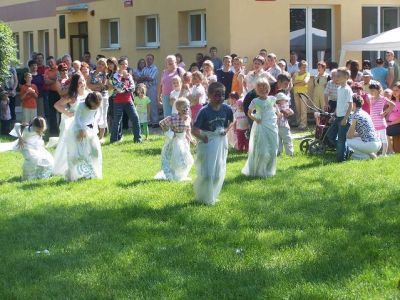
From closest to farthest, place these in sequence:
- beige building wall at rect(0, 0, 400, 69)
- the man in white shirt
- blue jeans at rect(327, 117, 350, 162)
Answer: blue jeans at rect(327, 117, 350, 162) < the man in white shirt < beige building wall at rect(0, 0, 400, 69)

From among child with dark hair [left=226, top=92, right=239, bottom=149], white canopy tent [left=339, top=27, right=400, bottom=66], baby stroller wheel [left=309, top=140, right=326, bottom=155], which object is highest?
white canopy tent [left=339, top=27, right=400, bottom=66]

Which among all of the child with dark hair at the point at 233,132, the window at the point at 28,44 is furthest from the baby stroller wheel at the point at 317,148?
the window at the point at 28,44

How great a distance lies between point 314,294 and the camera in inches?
295

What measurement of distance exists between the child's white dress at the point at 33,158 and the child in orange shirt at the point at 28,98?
27.0ft

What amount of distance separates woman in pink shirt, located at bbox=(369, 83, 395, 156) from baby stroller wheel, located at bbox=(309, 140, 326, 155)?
1.03 metres

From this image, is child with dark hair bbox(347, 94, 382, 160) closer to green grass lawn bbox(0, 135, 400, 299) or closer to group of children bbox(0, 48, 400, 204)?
group of children bbox(0, 48, 400, 204)

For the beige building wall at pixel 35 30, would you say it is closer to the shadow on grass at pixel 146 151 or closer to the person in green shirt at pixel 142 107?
the person in green shirt at pixel 142 107

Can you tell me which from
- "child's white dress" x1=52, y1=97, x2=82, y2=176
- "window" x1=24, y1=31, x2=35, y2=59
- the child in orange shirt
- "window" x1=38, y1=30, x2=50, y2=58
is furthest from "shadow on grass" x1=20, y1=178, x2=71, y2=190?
"window" x1=24, y1=31, x2=35, y2=59

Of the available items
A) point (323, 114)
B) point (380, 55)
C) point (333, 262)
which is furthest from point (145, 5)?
point (333, 262)

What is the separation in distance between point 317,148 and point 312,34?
1030cm

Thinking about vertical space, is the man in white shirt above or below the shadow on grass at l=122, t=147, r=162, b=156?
above

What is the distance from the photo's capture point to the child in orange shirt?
22844 millimetres

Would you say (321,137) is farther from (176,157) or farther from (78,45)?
(78,45)

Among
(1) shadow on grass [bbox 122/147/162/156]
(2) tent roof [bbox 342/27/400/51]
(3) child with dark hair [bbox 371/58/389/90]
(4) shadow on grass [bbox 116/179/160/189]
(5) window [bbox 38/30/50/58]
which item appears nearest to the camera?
(4) shadow on grass [bbox 116/179/160/189]
